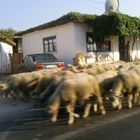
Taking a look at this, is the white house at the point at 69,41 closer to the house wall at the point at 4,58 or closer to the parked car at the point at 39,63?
the house wall at the point at 4,58

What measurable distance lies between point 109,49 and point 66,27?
4.16m

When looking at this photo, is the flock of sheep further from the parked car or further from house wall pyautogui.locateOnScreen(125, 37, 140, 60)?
house wall pyautogui.locateOnScreen(125, 37, 140, 60)

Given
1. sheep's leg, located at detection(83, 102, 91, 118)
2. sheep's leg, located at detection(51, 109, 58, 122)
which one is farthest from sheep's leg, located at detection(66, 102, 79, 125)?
sheep's leg, located at detection(83, 102, 91, 118)

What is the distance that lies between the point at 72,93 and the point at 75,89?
0.15 metres

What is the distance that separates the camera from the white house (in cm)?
2667

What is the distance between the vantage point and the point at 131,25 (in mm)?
27562

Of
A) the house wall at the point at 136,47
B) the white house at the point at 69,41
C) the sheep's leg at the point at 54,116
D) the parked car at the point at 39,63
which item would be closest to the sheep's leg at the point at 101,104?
the sheep's leg at the point at 54,116

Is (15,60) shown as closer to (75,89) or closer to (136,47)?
(136,47)

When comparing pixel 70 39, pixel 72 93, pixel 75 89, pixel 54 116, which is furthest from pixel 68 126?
pixel 70 39

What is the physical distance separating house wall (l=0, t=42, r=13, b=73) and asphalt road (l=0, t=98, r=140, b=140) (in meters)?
19.6

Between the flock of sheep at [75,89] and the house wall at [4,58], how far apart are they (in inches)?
702

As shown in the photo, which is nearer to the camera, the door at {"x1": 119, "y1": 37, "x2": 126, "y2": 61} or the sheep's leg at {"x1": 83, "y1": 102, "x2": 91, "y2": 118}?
the sheep's leg at {"x1": 83, "y1": 102, "x2": 91, "y2": 118}

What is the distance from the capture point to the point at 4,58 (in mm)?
32625

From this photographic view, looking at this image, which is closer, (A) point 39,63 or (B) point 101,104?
(B) point 101,104
